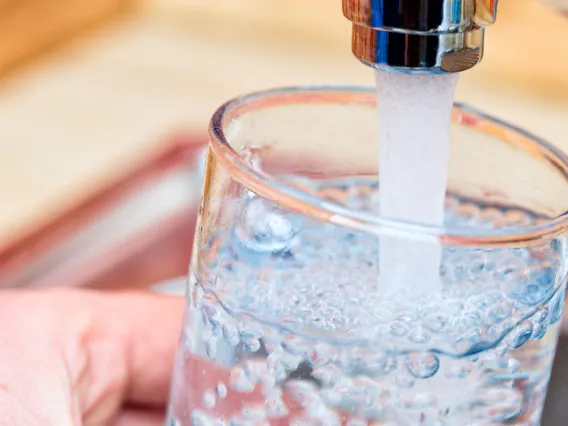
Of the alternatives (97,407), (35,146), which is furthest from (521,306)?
(35,146)

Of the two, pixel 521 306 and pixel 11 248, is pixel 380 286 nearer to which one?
pixel 521 306

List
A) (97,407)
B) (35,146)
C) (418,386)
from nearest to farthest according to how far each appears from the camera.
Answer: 1. (418,386)
2. (97,407)
3. (35,146)

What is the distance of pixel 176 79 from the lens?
962 mm

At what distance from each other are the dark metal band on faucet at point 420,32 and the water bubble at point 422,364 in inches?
3.5

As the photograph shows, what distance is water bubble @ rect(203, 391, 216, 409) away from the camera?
30 cm

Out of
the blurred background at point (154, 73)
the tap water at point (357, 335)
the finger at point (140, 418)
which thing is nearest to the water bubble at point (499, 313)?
the tap water at point (357, 335)

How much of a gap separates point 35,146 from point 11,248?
245 millimetres

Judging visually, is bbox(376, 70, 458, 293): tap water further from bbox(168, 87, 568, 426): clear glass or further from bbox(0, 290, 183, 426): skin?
bbox(0, 290, 183, 426): skin

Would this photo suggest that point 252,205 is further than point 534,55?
No

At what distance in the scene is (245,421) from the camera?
29cm

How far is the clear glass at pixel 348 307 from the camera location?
0.26m

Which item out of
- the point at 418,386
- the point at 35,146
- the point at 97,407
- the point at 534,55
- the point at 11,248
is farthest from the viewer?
the point at 534,55

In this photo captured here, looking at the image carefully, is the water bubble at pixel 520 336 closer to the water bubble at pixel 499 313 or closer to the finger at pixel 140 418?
the water bubble at pixel 499 313

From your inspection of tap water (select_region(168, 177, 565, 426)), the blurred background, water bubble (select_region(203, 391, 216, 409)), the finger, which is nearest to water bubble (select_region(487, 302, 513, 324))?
tap water (select_region(168, 177, 565, 426))
